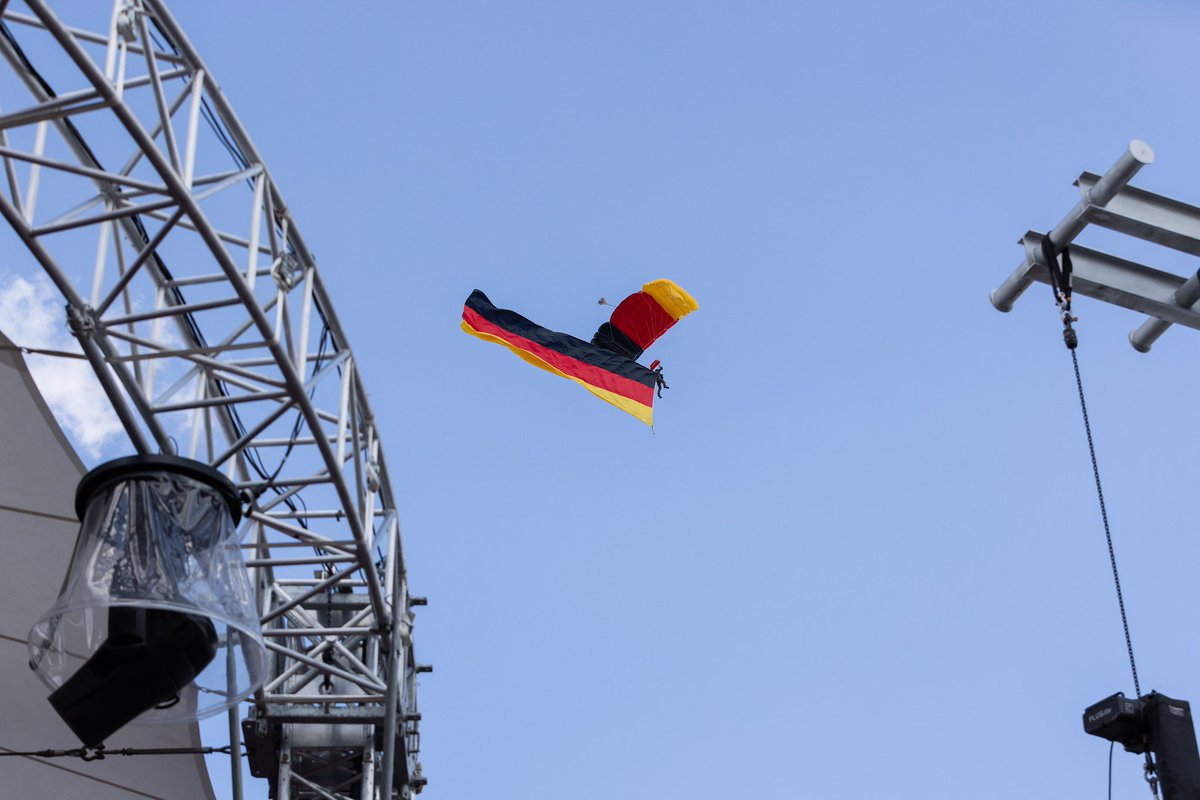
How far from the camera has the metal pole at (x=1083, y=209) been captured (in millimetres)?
8422

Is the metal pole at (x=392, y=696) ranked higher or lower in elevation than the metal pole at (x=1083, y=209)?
lower

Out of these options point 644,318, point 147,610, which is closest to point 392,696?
point 147,610

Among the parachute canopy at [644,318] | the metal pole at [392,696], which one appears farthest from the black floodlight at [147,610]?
the parachute canopy at [644,318]

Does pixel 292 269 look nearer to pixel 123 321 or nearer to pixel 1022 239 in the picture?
pixel 123 321

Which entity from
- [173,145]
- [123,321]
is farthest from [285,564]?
[173,145]

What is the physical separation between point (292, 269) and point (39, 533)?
10.9 ft

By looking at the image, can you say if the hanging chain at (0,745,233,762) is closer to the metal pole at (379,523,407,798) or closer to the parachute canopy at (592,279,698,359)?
the metal pole at (379,523,407,798)

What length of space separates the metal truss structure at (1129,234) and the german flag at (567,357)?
525 centimetres

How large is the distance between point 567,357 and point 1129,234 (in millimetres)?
6245

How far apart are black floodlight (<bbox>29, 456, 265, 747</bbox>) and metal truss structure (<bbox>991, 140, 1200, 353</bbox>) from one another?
15.2ft

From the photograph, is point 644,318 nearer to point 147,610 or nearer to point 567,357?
point 567,357

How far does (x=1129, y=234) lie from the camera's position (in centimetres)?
874

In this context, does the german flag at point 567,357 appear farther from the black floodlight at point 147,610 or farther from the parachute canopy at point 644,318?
the black floodlight at point 147,610

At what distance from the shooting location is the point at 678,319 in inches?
616
